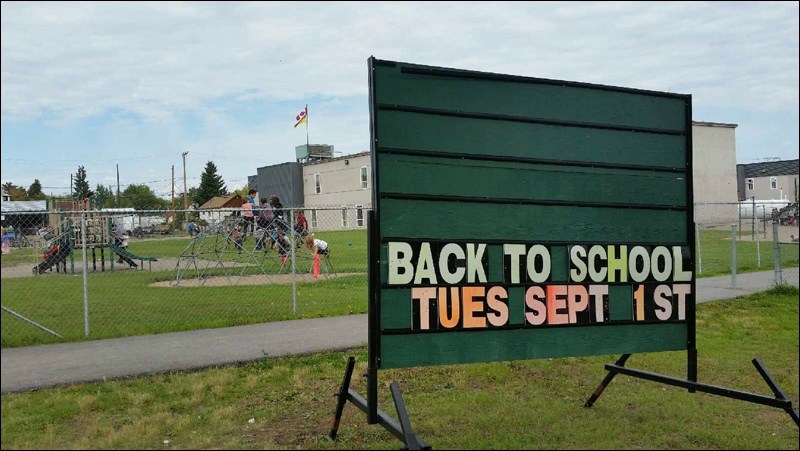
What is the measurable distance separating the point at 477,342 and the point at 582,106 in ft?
6.37

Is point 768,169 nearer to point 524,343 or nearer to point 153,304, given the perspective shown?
point 153,304

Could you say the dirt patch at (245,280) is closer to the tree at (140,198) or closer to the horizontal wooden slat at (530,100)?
the horizontal wooden slat at (530,100)

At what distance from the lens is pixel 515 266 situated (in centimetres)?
475

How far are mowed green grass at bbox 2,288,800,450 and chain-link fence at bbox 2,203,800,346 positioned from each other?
1.91m

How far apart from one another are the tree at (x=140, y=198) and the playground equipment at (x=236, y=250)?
39002 mm

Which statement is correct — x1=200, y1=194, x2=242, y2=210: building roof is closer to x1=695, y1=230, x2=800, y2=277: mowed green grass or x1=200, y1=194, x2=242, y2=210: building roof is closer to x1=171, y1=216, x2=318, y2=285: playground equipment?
x1=171, y1=216, x2=318, y2=285: playground equipment

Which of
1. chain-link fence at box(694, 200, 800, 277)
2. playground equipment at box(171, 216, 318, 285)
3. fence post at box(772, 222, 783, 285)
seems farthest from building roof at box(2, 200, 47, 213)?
fence post at box(772, 222, 783, 285)

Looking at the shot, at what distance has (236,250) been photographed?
1608 centimetres

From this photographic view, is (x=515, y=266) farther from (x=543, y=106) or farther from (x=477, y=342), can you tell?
(x=543, y=106)

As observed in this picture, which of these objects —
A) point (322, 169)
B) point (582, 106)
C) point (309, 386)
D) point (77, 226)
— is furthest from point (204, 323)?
point (322, 169)

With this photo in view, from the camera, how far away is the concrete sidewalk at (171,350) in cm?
665

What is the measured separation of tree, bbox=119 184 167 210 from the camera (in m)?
54.7

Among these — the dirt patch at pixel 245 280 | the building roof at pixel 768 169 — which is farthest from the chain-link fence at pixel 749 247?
the building roof at pixel 768 169

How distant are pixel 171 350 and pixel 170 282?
8.74m
